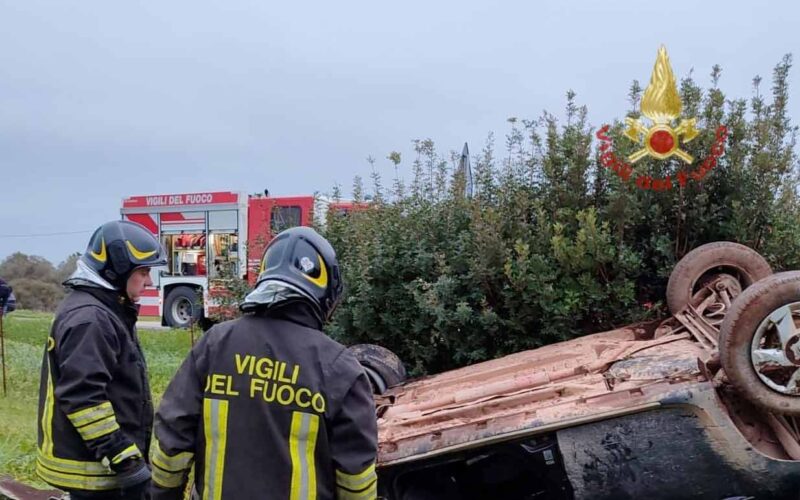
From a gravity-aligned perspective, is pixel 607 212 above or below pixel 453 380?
above

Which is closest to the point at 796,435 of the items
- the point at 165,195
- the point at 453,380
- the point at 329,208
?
the point at 453,380

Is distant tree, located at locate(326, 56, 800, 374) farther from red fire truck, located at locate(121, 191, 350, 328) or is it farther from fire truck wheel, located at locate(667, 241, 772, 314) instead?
red fire truck, located at locate(121, 191, 350, 328)

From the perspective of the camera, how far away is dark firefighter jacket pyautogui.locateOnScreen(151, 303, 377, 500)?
1936 millimetres

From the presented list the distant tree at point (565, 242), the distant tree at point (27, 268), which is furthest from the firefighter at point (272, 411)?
the distant tree at point (27, 268)

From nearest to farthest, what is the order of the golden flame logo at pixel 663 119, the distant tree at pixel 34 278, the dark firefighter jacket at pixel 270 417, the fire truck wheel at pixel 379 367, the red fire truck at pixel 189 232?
the dark firefighter jacket at pixel 270 417
the fire truck wheel at pixel 379 367
the golden flame logo at pixel 663 119
the red fire truck at pixel 189 232
the distant tree at pixel 34 278

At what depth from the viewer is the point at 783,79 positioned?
4.53m

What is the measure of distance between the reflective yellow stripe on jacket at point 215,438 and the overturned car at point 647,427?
0.93 meters

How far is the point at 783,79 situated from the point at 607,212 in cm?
144

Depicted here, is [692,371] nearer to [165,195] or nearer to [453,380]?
[453,380]

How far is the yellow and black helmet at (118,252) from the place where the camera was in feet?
9.59

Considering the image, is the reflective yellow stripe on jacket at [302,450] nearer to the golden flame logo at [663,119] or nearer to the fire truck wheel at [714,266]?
the fire truck wheel at [714,266]

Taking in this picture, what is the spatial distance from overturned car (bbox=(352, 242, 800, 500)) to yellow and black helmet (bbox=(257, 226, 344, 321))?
0.93m

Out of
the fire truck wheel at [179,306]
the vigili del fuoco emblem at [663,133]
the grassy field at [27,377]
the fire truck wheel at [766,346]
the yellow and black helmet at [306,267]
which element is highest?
the vigili del fuoco emblem at [663,133]

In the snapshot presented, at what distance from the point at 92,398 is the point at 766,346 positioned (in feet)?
8.38
